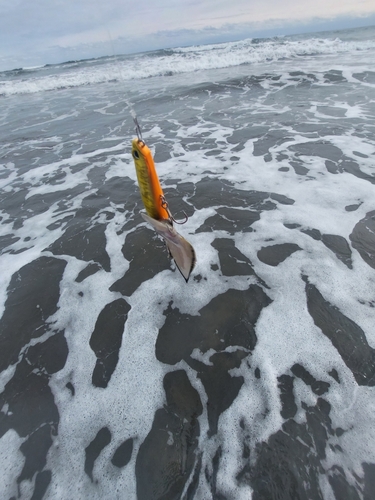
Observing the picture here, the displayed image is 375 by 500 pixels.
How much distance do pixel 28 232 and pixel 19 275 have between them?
5.09 feet

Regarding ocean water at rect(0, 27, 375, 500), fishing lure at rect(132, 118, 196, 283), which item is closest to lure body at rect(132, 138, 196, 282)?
fishing lure at rect(132, 118, 196, 283)

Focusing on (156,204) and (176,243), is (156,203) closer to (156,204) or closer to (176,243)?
(156,204)

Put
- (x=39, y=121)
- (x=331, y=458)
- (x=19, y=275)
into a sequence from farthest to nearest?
(x=39, y=121) < (x=19, y=275) < (x=331, y=458)

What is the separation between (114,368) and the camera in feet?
11.8

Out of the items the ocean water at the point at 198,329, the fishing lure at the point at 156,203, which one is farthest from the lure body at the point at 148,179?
the ocean water at the point at 198,329

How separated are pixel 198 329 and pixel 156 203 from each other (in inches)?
75.4

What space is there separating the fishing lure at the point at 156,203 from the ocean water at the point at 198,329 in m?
0.96

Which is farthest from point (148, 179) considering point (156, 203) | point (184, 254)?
point (184, 254)

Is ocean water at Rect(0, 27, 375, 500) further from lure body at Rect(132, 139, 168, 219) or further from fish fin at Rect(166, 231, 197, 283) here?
lure body at Rect(132, 139, 168, 219)

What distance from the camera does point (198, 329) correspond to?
12.9ft

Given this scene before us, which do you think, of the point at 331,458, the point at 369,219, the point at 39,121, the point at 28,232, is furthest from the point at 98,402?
the point at 39,121

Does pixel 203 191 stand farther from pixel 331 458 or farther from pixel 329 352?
pixel 331 458

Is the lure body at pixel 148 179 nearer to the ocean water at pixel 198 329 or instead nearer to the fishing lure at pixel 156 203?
the fishing lure at pixel 156 203

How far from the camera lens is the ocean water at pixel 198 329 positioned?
2.74 metres
